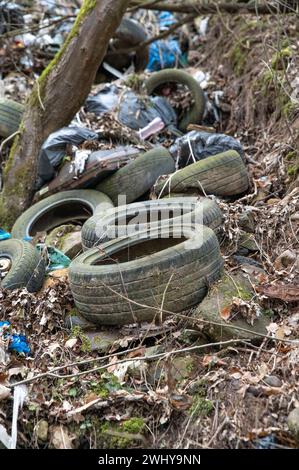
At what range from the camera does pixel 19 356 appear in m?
4.59

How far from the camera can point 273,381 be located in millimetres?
3834

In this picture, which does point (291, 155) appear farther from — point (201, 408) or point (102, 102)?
point (201, 408)

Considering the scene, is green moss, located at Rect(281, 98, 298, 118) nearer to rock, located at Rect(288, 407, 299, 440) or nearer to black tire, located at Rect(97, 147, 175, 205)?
black tire, located at Rect(97, 147, 175, 205)

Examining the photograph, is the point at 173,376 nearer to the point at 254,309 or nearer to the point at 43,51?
the point at 254,309

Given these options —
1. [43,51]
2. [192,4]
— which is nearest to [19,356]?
[192,4]

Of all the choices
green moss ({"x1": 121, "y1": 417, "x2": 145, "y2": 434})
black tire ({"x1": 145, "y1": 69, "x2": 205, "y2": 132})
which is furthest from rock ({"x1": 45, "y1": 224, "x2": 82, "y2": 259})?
black tire ({"x1": 145, "y1": 69, "x2": 205, "y2": 132})

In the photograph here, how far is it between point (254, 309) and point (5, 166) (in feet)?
13.0

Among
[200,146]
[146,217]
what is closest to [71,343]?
[146,217]

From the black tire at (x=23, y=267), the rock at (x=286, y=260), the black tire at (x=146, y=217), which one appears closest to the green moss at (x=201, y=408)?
the rock at (x=286, y=260)

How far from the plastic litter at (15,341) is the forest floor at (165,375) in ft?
0.20

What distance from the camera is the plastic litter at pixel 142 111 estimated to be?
26.3 ft

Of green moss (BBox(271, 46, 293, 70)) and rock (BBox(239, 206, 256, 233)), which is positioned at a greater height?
green moss (BBox(271, 46, 293, 70))

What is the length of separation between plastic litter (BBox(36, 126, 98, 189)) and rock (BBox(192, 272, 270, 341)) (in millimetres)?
3049

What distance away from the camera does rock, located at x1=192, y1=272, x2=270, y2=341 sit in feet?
14.2
